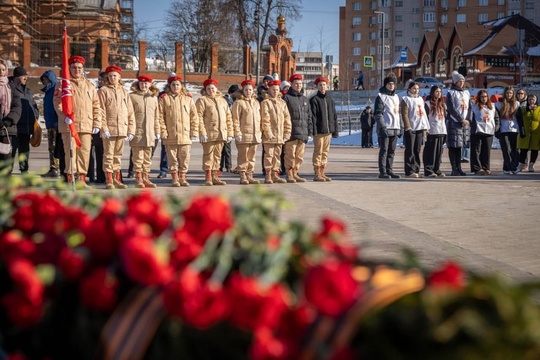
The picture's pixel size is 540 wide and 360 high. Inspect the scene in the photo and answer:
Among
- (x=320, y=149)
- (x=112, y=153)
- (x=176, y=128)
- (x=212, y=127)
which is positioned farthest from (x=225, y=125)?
(x=112, y=153)

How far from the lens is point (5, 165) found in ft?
12.2

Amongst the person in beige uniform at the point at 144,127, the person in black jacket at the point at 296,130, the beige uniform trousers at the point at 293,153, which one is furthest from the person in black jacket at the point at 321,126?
the person in beige uniform at the point at 144,127

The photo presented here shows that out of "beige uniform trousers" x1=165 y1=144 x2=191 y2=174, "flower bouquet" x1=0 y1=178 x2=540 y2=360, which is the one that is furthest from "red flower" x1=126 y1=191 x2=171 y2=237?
"beige uniform trousers" x1=165 y1=144 x2=191 y2=174

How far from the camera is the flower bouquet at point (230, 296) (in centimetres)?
169

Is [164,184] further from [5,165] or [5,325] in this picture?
[5,325]

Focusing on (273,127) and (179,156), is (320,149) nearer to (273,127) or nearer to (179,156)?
(273,127)

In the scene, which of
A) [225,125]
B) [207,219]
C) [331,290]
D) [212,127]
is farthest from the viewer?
[225,125]

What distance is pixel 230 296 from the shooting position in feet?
5.96

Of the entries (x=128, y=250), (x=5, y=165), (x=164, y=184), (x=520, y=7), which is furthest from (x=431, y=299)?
(x=520, y=7)

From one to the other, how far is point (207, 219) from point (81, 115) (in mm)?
12256

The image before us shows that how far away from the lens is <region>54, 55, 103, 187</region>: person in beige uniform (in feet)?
45.9

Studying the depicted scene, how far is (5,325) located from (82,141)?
483 inches

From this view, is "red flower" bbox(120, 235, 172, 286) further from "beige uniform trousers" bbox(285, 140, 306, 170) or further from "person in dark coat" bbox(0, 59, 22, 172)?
"beige uniform trousers" bbox(285, 140, 306, 170)

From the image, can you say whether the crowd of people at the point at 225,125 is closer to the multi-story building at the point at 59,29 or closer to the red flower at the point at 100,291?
the red flower at the point at 100,291
